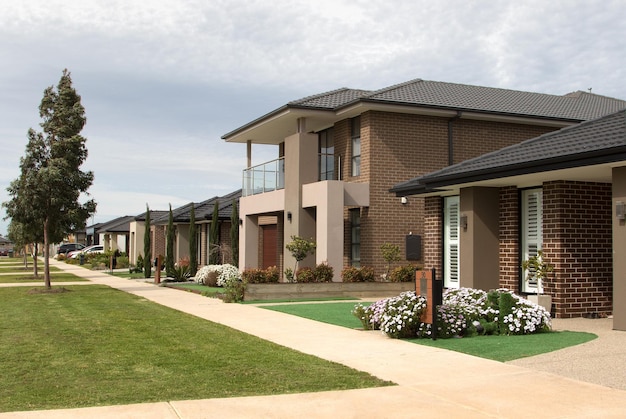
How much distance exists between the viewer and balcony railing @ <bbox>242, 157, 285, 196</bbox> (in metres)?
26.1

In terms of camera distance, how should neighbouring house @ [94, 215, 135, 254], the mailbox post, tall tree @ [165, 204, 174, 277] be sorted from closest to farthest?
the mailbox post
tall tree @ [165, 204, 174, 277]
neighbouring house @ [94, 215, 135, 254]

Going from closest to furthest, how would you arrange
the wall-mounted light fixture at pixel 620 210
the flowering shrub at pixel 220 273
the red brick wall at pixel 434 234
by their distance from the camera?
the wall-mounted light fixture at pixel 620 210
the red brick wall at pixel 434 234
the flowering shrub at pixel 220 273

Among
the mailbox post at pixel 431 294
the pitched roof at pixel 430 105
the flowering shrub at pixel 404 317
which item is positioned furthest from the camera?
the pitched roof at pixel 430 105

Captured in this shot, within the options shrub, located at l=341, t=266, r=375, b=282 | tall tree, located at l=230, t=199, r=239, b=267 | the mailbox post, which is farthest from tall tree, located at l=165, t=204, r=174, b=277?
the mailbox post

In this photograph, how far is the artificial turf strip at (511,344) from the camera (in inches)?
393

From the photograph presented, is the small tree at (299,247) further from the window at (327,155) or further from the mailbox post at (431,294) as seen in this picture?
the mailbox post at (431,294)

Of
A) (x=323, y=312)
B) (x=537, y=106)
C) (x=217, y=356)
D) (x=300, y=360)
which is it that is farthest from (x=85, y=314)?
(x=537, y=106)

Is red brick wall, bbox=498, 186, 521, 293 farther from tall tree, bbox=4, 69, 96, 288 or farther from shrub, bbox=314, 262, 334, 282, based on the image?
tall tree, bbox=4, 69, 96, 288

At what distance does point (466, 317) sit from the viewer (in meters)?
12.0

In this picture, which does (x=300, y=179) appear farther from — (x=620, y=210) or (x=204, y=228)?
(x=204, y=228)

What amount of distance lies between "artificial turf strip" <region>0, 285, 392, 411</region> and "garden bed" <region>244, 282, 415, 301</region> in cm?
484

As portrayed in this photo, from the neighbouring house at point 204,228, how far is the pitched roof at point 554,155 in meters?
18.4

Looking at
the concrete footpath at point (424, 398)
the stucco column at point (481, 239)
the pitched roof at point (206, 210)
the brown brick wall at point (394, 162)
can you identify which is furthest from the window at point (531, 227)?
Result: the pitched roof at point (206, 210)

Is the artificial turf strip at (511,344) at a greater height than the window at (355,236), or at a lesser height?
lesser
